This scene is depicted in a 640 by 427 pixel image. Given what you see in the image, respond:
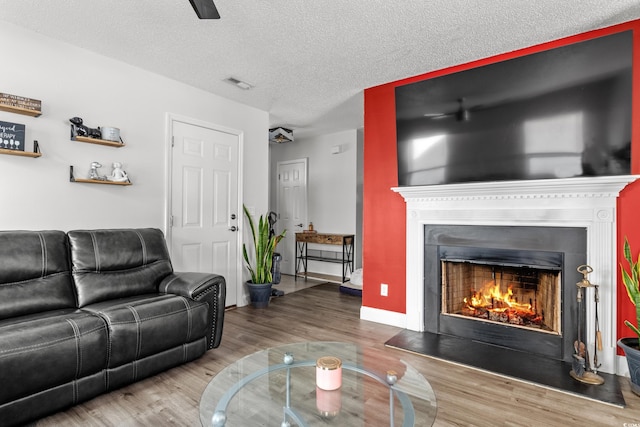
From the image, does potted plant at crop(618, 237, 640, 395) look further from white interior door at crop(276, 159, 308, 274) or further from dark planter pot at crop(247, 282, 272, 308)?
white interior door at crop(276, 159, 308, 274)

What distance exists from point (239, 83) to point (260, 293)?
7.95 ft

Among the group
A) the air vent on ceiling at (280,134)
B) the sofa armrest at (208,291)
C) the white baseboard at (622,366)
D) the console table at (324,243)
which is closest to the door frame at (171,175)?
the sofa armrest at (208,291)

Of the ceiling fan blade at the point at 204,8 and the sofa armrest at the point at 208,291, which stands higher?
the ceiling fan blade at the point at 204,8

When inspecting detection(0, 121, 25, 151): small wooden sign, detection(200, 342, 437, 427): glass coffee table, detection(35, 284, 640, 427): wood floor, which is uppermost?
detection(0, 121, 25, 151): small wooden sign

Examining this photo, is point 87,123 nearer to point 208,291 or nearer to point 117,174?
point 117,174

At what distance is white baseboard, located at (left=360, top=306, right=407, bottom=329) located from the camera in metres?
3.43

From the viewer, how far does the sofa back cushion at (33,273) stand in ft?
7.00

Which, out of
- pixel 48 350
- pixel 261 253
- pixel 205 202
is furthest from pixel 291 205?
pixel 48 350

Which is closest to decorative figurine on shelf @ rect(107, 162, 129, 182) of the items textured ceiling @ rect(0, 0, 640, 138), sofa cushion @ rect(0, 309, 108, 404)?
textured ceiling @ rect(0, 0, 640, 138)

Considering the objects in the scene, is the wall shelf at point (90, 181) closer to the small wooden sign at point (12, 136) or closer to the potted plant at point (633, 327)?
the small wooden sign at point (12, 136)

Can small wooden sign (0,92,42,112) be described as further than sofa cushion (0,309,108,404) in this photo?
Yes

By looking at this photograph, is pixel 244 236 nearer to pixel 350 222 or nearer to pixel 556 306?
pixel 350 222

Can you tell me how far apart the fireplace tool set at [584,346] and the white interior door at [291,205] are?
14.4 ft

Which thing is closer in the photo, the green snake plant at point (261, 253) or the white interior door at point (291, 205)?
the green snake plant at point (261, 253)
